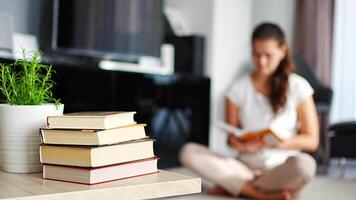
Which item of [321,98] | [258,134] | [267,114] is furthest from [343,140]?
[258,134]

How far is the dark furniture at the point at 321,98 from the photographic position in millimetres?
3395

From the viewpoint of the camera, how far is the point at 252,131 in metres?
2.07

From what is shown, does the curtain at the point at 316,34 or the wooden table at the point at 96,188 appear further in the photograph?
the curtain at the point at 316,34

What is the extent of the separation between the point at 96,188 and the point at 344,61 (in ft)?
11.9

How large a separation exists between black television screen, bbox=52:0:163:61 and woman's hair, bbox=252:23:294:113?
926 mm

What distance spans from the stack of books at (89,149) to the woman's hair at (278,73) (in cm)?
148

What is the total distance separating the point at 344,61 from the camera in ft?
13.5

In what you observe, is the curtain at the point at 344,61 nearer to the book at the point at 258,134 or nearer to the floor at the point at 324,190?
the floor at the point at 324,190

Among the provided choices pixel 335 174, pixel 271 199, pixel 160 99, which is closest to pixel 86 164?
pixel 271 199

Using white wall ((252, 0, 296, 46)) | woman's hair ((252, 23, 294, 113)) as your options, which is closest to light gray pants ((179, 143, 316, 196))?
woman's hair ((252, 23, 294, 113))

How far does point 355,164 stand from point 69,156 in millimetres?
3577

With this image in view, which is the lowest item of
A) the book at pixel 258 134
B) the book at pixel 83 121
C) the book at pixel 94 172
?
the book at pixel 258 134

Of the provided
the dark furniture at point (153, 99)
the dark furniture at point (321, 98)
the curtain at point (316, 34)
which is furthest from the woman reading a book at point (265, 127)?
the curtain at point (316, 34)

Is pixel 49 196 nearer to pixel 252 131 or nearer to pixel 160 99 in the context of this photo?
pixel 252 131
